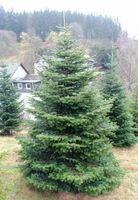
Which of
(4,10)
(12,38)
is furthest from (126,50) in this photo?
(4,10)

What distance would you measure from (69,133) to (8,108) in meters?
9.31

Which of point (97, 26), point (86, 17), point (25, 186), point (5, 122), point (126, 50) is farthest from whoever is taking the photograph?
point (86, 17)

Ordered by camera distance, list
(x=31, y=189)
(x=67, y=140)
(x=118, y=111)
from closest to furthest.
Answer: (x=67, y=140) → (x=31, y=189) → (x=118, y=111)

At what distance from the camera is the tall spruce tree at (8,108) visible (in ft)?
58.1

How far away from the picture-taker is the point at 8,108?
18.0 m

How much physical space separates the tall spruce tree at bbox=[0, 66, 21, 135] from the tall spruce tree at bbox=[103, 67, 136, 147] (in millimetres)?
5954

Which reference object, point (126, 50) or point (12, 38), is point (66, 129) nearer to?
point (126, 50)

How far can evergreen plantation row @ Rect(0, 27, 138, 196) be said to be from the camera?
896 centimetres

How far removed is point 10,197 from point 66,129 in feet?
9.92

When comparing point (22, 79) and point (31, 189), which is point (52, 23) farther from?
point (31, 189)

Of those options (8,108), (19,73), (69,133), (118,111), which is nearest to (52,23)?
(19,73)

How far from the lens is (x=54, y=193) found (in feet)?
32.0

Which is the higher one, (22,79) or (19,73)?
(19,73)

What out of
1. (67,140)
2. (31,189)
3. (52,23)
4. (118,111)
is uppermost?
(52,23)
